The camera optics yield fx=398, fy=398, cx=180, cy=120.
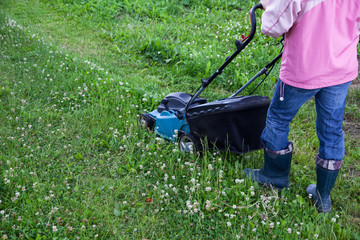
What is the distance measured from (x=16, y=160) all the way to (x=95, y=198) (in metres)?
0.92

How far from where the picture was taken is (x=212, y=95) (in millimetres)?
5293

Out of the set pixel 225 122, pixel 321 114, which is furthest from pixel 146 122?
pixel 321 114

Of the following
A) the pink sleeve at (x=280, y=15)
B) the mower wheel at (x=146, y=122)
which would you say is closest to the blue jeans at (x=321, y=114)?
the pink sleeve at (x=280, y=15)

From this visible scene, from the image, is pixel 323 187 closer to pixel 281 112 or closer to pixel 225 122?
pixel 281 112

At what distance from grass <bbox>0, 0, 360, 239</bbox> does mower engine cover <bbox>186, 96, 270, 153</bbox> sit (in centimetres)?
20

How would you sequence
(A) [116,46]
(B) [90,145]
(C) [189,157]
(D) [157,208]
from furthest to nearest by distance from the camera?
(A) [116,46] < (B) [90,145] < (C) [189,157] < (D) [157,208]

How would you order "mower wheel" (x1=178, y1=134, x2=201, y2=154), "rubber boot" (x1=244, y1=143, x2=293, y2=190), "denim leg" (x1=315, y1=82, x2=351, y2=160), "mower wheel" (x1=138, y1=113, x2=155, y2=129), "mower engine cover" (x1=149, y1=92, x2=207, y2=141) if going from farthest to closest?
"mower wheel" (x1=138, y1=113, x2=155, y2=129) < "mower engine cover" (x1=149, y1=92, x2=207, y2=141) < "mower wheel" (x1=178, y1=134, x2=201, y2=154) < "rubber boot" (x1=244, y1=143, x2=293, y2=190) < "denim leg" (x1=315, y1=82, x2=351, y2=160)

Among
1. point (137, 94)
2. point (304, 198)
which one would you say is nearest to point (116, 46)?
point (137, 94)

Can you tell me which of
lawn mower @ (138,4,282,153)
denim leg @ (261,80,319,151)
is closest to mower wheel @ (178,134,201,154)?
lawn mower @ (138,4,282,153)

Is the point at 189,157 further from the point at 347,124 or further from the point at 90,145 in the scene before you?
the point at 347,124

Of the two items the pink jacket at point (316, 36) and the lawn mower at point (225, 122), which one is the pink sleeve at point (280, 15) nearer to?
the pink jacket at point (316, 36)

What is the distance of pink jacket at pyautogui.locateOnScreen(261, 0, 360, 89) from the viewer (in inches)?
105

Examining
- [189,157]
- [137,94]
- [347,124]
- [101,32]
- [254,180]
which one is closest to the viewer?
[254,180]

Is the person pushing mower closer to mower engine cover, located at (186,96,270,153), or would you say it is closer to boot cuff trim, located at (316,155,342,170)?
boot cuff trim, located at (316,155,342,170)
